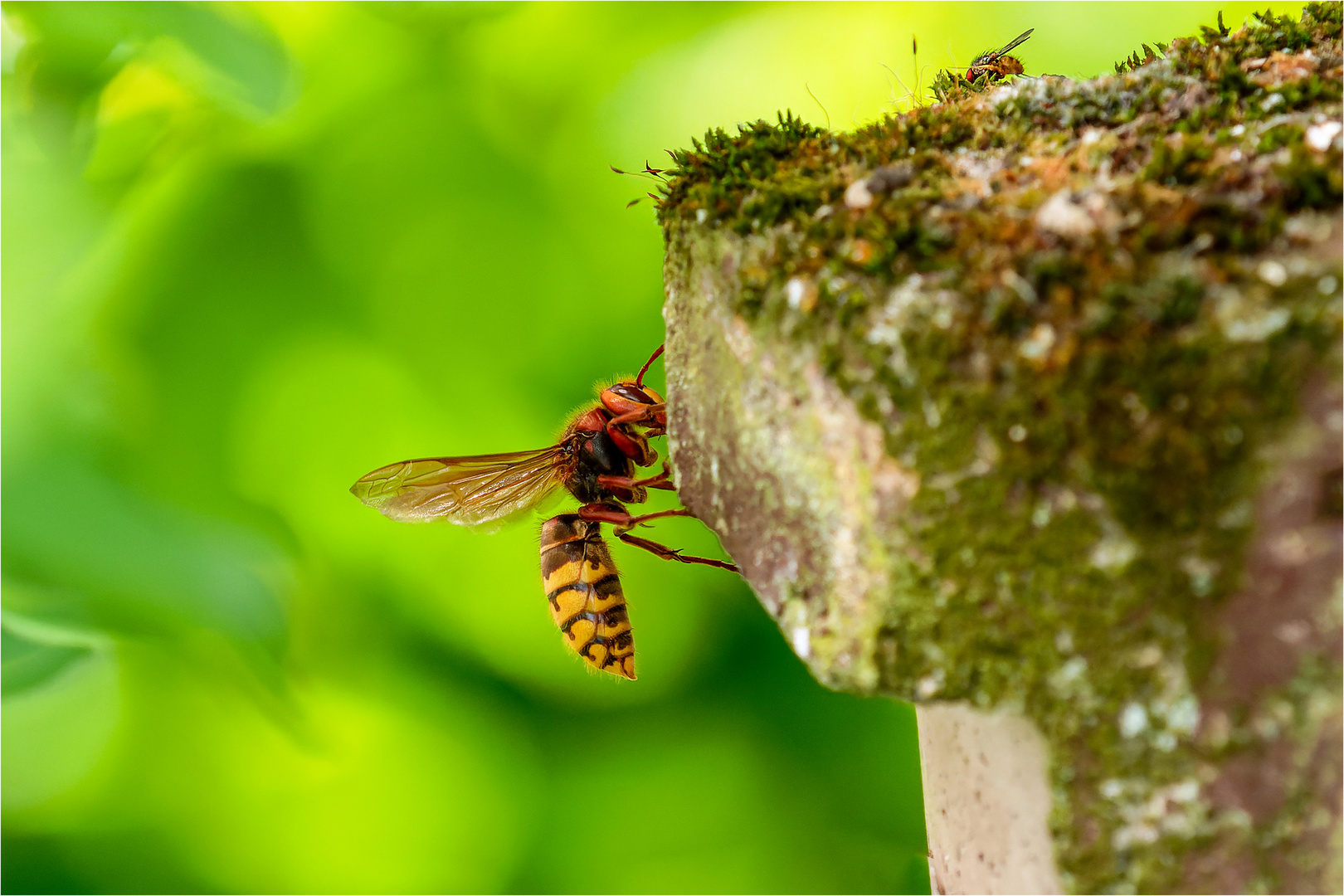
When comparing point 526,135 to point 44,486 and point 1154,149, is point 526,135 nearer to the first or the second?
point 44,486

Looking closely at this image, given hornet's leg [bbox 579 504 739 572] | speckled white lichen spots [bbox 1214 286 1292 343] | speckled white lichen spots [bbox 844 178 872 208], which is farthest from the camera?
hornet's leg [bbox 579 504 739 572]

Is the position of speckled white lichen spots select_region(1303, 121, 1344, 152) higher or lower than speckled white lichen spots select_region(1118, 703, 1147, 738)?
higher

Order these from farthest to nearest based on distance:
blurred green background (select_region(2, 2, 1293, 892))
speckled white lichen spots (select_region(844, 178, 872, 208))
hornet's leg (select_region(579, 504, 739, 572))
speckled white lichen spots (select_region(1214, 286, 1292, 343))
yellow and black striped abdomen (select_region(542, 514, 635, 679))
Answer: blurred green background (select_region(2, 2, 1293, 892)), yellow and black striped abdomen (select_region(542, 514, 635, 679)), hornet's leg (select_region(579, 504, 739, 572)), speckled white lichen spots (select_region(844, 178, 872, 208)), speckled white lichen spots (select_region(1214, 286, 1292, 343))

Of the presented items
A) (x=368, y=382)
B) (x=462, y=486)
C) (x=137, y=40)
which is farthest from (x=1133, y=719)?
(x=137, y=40)

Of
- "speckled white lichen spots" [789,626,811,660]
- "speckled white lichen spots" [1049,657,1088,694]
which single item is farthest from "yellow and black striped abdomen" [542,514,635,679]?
"speckled white lichen spots" [1049,657,1088,694]

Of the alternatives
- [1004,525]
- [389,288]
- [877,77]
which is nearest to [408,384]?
[389,288]

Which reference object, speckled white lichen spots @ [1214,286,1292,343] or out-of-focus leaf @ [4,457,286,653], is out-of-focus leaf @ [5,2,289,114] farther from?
speckled white lichen spots @ [1214,286,1292,343]

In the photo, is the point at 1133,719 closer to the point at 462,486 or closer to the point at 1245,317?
the point at 1245,317
